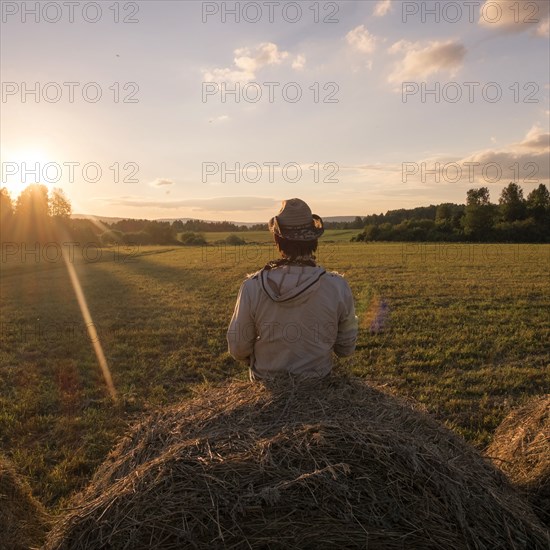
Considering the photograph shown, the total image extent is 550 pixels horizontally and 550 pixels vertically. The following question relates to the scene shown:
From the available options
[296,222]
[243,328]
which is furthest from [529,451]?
[296,222]

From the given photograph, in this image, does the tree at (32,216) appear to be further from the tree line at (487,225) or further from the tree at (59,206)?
the tree line at (487,225)

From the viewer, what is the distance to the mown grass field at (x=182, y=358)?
6.34 metres

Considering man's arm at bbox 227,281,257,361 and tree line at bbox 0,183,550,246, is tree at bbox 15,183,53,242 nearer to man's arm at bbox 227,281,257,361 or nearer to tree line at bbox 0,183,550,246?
tree line at bbox 0,183,550,246

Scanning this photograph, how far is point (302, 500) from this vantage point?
2242mm

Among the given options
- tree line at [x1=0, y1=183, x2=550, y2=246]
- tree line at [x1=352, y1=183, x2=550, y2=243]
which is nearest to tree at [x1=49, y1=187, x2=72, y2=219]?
tree line at [x1=0, y1=183, x2=550, y2=246]

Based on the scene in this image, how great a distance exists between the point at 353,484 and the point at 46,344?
1066 centimetres

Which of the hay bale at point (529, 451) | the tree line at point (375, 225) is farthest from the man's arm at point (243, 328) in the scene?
the tree line at point (375, 225)

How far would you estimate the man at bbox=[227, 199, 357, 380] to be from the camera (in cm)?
384

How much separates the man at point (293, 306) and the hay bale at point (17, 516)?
180cm

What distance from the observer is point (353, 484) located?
2322 millimetres

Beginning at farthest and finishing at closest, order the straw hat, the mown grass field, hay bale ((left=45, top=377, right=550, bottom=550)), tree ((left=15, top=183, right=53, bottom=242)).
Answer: tree ((left=15, top=183, right=53, bottom=242)) < the mown grass field < the straw hat < hay bale ((left=45, top=377, right=550, bottom=550))

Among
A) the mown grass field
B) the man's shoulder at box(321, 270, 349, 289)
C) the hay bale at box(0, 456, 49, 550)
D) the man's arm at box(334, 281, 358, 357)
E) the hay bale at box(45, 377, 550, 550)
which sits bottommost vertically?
the mown grass field

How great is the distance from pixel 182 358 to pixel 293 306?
661 centimetres

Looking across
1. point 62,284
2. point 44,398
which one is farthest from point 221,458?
point 62,284
